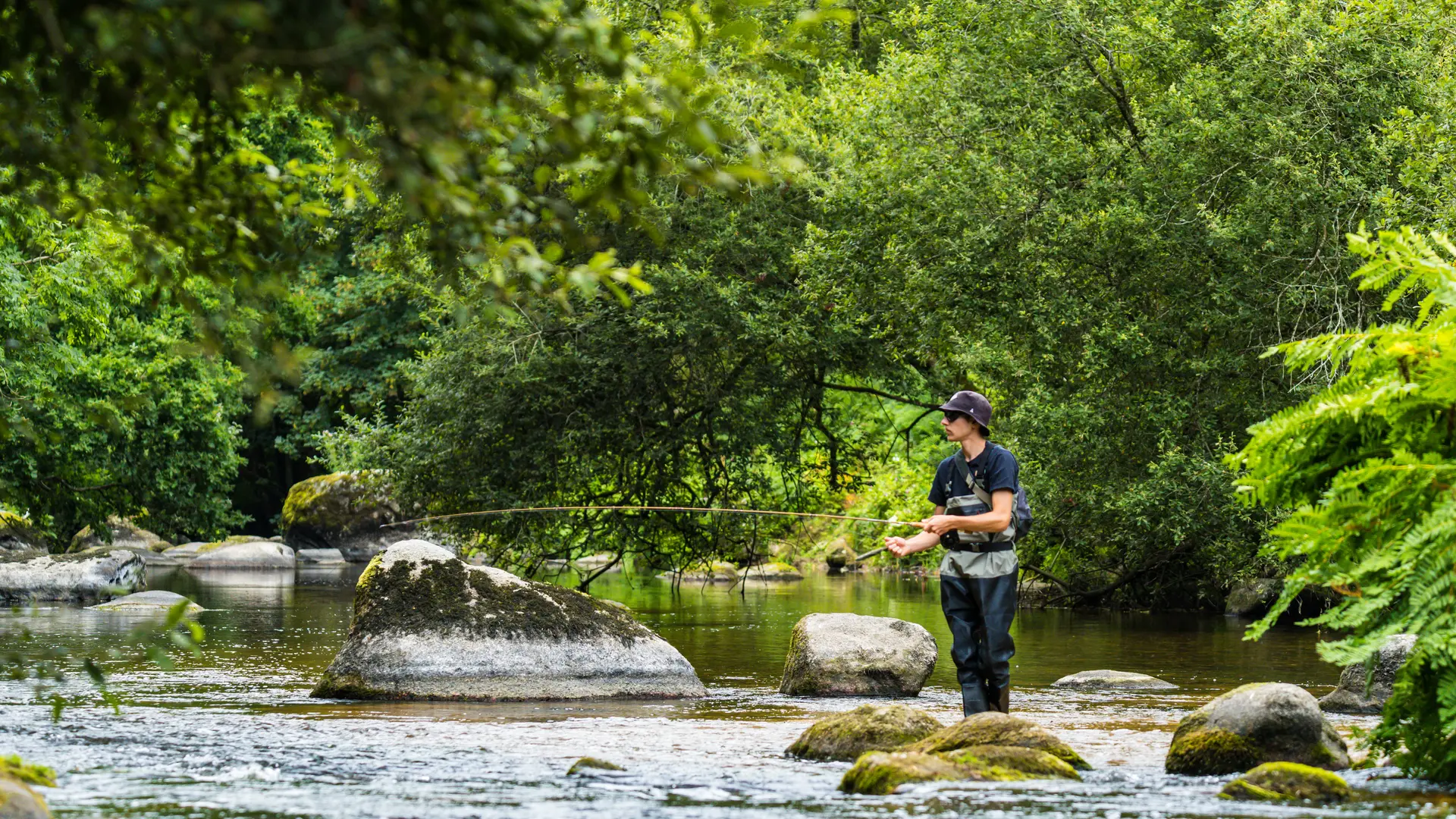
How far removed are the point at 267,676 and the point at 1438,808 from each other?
9.82m

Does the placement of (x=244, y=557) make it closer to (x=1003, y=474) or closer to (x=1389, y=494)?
(x=1003, y=474)

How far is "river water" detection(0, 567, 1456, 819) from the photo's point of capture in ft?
21.5

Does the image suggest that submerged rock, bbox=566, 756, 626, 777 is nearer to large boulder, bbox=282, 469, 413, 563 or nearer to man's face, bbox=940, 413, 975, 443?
man's face, bbox=940, 413, 975, 443

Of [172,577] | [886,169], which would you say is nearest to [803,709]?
[886,169]

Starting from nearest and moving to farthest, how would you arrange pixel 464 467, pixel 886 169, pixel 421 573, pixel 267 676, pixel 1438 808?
1. pixel 1438 808
2. pixel 421 573
3. pixel 267 676
4. pixel 886 169
5. pixel 464 467

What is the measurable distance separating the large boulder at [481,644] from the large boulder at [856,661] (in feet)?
2.88

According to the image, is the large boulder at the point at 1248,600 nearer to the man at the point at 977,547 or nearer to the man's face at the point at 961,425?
the man at the point at 977,547

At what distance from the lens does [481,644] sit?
469 inches

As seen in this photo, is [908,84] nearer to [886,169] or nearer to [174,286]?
[886,169]

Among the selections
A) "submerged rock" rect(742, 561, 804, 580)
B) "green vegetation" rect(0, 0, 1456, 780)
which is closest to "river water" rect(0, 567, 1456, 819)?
"green vegetation" rect(0, 0, 1456, 780)

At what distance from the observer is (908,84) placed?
19.6 metres

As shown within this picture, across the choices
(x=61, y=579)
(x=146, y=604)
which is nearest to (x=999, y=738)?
(x=146, y=604)

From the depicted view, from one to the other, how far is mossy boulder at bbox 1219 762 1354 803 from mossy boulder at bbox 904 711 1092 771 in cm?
105

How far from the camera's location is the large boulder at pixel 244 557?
124ft
